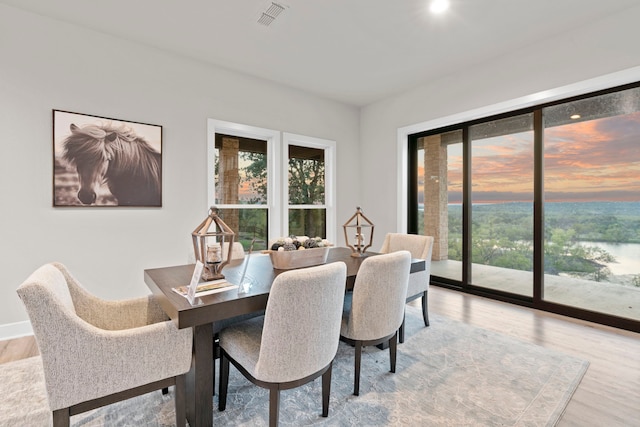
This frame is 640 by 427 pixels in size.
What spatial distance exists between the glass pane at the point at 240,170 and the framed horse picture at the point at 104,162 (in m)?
0.73

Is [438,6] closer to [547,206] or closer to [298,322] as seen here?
[547,206]

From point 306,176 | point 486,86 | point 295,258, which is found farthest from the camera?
point 306,176

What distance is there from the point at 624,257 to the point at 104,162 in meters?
5.09

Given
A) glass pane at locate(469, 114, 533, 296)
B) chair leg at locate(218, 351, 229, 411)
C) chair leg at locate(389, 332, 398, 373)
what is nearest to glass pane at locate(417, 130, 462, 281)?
glass pane at locate(469, 114, 533, 296)

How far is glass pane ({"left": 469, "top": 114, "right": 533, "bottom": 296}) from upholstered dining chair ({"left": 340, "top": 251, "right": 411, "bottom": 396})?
2.47 meters

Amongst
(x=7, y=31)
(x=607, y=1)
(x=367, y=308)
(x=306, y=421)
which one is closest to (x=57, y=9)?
(x=7, y=31)

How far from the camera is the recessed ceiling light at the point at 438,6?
8.30 feet

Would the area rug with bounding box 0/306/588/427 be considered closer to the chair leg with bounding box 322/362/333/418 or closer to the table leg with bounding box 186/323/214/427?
the chair leg with bounding box 322/362/333/418

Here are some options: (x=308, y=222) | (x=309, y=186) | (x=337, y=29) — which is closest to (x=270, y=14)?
(x=337, y=29)

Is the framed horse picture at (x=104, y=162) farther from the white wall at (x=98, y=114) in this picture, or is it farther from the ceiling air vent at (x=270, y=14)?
the ceiling air vent at (x=270, y=14)

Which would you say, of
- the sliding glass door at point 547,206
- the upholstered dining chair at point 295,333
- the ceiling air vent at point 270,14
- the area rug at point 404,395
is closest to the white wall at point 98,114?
the area rug at point 404,395

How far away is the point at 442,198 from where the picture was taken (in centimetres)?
430

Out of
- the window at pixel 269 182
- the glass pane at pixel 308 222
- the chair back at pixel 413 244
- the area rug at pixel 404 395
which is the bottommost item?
the area rug at pixel 404 395

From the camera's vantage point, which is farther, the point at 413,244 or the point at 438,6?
the point at 413,244
